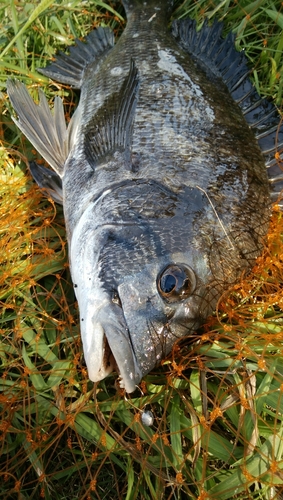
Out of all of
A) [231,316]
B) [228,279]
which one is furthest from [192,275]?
[231,316]

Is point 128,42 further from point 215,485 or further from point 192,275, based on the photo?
point 215,485

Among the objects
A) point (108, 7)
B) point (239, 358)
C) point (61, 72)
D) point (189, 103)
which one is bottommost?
point (239, 358)

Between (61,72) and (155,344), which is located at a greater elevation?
(61,72)

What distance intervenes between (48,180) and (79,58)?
1229mm

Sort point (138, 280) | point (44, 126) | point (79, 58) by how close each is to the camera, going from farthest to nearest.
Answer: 1. point (79, 58)
2. point (44, 126)
3. point (138, 280)

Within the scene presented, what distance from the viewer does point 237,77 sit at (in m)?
3.20

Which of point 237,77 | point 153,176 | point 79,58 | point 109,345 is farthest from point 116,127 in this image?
point 109,345

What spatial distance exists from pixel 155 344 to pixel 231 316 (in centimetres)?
76

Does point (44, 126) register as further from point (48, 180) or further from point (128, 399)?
point (128, 399)

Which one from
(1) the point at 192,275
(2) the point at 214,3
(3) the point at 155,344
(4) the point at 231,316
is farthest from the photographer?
(2) the point at 214,3

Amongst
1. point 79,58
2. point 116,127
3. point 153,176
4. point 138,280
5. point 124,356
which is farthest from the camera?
point 79,58

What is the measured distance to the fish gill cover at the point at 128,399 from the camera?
7.70ft

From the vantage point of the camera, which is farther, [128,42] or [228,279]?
[128,42]

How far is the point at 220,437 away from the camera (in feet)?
7.89
